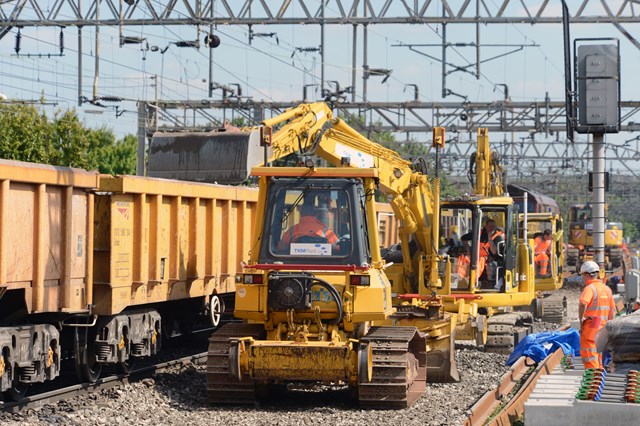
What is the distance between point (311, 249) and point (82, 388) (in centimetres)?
341

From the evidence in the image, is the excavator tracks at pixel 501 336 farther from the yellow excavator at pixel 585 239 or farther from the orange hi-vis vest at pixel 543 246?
the yellow excavator at pixel 585 239

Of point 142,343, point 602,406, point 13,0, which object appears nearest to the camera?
point 602,406

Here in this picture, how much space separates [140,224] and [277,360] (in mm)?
3299

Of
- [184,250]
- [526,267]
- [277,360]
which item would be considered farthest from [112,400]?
[526,267]

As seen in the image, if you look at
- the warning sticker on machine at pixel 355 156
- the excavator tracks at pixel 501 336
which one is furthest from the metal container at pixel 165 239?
the excavator tracks at pixel 501 336

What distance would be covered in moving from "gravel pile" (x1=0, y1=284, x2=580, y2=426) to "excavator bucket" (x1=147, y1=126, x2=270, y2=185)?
11.9 feet

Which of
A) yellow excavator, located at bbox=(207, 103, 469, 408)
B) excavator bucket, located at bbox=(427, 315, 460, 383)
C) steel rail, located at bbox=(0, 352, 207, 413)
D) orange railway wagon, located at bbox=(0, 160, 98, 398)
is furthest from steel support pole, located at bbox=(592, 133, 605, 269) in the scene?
orange railway wagon, located at bbox=(0, 160, 98, 398)

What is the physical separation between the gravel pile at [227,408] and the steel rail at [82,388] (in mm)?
200

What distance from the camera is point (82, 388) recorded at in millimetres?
14586

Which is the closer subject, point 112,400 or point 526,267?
point 112,400

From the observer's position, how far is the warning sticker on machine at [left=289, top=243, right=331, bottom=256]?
13.7 meters

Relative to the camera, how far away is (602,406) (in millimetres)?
9766

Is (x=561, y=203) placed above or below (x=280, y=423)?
above

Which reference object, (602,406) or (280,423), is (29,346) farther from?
(602,406)
